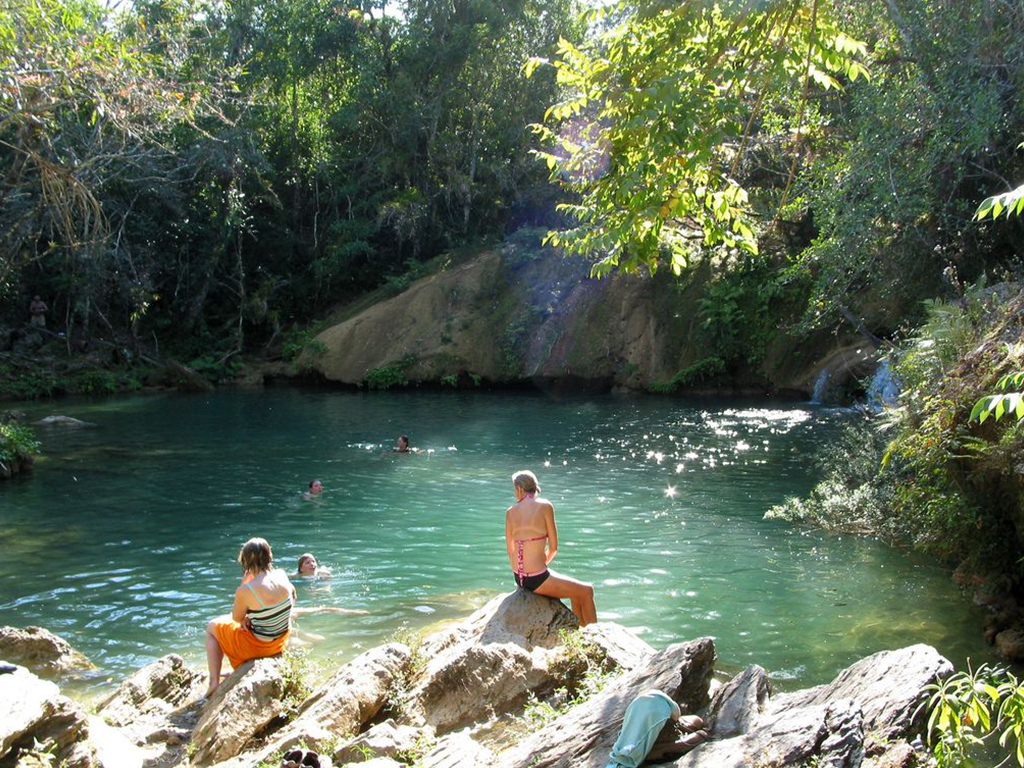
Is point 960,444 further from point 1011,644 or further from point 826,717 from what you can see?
point 826,717

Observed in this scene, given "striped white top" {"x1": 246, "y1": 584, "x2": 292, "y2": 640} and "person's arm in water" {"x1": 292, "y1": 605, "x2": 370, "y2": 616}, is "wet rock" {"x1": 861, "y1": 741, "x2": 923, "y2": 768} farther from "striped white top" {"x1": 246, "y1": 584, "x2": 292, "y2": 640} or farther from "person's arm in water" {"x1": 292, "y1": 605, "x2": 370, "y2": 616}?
"person's arm in water" {"x1": 292, "y1": 605, "x2": 370, "y2": 616}

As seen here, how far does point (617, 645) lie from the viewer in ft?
22.4

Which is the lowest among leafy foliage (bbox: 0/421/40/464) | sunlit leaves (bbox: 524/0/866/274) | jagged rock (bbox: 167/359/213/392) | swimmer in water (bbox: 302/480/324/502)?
swimmer in water (bbox: 302/480/324/502)

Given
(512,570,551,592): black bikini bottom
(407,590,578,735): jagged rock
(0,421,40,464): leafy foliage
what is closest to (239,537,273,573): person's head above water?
(407,590,578,735): jagged rock

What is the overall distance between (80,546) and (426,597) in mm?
5304

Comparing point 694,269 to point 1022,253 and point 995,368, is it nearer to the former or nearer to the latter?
point 1022,253

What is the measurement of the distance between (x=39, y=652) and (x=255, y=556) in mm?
2547

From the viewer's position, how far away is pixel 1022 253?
14617 mm

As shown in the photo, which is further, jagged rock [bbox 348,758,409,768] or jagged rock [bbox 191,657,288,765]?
jagged rock [bbox 191,657,288,765]

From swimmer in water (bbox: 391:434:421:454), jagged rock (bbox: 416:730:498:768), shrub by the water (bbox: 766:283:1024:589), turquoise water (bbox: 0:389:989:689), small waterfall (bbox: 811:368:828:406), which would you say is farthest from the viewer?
small waterfall (bbox: 811:368:828:406)

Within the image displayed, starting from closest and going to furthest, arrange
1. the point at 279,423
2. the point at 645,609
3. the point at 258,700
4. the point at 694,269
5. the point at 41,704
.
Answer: the point at 41,704, the point at 258,700, the point at 645,609, the point at 279,423, the point at 694,269

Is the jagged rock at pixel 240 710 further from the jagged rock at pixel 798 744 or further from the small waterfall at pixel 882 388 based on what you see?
the small waterfall at pixel 882 388

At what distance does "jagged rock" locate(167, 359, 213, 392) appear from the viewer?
3086 centimetres

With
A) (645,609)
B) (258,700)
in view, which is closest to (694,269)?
(645,609)
